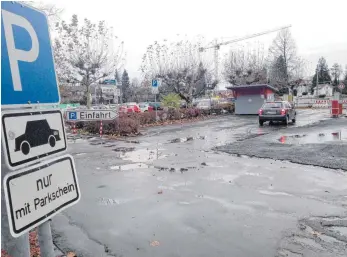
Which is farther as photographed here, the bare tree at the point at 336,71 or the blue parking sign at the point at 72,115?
the bare tree at the point at 336,71

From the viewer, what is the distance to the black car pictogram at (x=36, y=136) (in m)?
1.86

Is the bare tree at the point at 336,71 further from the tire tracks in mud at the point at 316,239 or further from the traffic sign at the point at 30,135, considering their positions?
the traffic sign at the point at 30,135

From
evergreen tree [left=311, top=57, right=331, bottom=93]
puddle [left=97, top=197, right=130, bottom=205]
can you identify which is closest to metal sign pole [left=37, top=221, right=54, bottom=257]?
puddle [left=97, top=197, right=130, bottom=205]

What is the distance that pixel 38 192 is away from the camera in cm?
192

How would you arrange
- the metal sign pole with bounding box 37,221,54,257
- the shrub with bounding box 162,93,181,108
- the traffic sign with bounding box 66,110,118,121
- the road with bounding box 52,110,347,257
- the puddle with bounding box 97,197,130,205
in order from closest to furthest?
the metal sign pole with bounding box 37,221,54,257 < the road with bounding box 52,110,347,257 < the puddle with bounding box 97,197,130,205 < the traffic sign with bounding box 66,110,118,121 < the shrub with bounding box 162,93,181,108

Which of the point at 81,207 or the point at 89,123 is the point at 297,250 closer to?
the point at 81,207

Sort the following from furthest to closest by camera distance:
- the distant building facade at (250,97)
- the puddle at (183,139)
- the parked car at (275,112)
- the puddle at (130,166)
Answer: the distant building facade at (250,97), the parked car at (275,112), the puddle at (183,139), the puddle at (130,166)

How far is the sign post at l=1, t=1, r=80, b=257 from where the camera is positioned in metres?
1.79

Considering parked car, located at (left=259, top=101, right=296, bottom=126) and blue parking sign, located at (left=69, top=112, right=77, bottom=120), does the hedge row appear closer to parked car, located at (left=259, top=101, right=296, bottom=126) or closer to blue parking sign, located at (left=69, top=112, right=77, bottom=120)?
blue parking sign, located at (left=69, top=112, right=77, bottom=120)

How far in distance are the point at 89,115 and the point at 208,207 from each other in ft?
34.8

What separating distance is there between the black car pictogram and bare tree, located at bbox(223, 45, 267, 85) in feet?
172

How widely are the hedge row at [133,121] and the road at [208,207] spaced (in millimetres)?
6563

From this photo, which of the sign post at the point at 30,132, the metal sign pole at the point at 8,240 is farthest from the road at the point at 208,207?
the sign post at the point at 30,132

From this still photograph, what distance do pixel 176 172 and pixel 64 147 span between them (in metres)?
7.05
